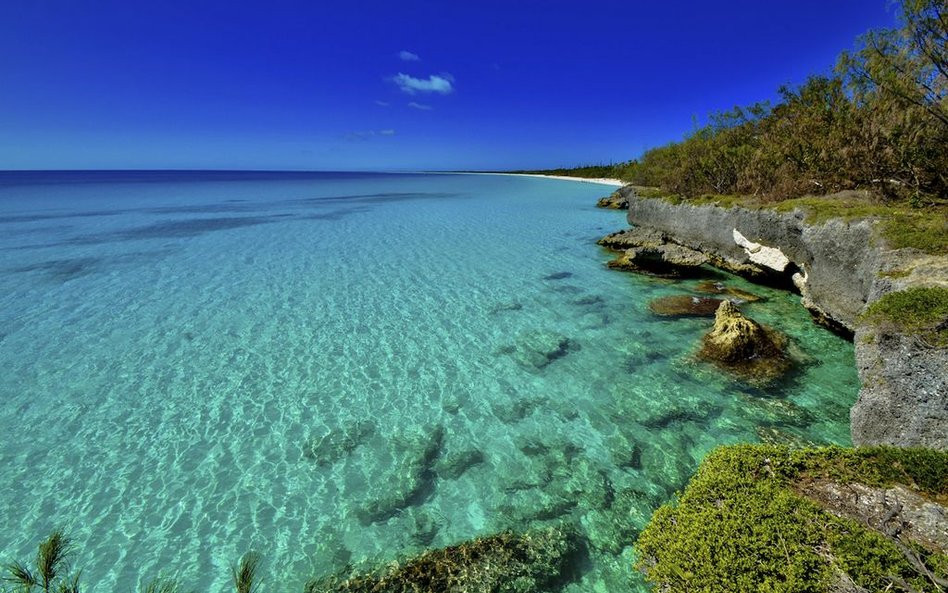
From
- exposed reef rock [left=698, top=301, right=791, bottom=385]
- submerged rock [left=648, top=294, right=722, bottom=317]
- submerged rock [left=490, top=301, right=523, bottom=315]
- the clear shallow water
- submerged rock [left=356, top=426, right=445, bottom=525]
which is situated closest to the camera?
the clear shallow water

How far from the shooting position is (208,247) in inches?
910

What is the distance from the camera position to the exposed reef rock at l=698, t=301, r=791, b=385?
343 inches

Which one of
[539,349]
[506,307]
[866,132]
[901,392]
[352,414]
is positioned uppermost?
[866,132]

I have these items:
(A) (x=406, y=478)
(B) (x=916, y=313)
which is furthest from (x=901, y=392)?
(A) (x=406, y=478)

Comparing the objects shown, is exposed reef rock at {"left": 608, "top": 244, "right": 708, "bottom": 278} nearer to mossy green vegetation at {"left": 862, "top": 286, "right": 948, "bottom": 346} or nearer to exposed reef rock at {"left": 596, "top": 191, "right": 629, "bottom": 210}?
mossy green vegetation at {"left": 862, "top": 286, "right": 948, "bottom": 346}

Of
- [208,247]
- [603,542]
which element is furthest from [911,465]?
[208,247]

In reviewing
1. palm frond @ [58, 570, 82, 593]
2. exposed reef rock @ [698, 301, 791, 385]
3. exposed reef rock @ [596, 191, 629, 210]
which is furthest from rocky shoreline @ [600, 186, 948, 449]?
exposed reef rock @ [596, 191, 629, 210]

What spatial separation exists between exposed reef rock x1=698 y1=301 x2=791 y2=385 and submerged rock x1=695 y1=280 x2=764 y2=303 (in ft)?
11.7

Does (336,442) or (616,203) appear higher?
(616,203)

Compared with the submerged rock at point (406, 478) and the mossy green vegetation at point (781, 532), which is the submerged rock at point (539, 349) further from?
the mossy green vegetation at point (781, 532)

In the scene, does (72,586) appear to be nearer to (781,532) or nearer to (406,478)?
(406,478)

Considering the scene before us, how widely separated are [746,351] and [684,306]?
11.2ft

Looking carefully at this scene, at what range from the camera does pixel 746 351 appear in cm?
923

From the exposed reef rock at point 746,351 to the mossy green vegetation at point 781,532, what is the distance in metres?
4.72
